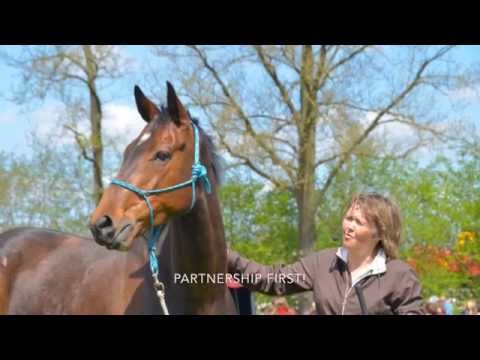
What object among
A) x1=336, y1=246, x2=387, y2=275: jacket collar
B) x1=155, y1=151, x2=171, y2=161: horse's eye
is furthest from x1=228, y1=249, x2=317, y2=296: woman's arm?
x1=155, y1=151, x2=171, y2=161: horse's eye

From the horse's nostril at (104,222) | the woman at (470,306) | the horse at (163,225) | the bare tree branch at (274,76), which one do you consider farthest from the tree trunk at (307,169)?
the horse's nostril at (104,222)

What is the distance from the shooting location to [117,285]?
3.58 metres

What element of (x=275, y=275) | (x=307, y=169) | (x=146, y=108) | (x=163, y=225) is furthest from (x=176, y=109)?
(x=307, y=169)

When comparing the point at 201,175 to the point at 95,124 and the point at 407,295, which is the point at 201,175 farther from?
the point at 95,124

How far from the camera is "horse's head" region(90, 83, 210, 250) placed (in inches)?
119

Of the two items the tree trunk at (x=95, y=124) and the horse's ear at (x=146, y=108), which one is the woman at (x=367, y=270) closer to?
the horse's ear at (x=146, y=108)

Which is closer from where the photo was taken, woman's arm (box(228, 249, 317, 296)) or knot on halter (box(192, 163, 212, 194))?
woman's arm (box(228, 249, 317, 296))

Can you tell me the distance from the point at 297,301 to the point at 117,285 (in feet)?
17.2

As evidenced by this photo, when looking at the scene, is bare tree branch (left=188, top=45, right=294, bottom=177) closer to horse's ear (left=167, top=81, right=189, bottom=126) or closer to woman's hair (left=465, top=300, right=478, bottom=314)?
woman's hair (left=465, top=300, right=478, bottom=314)

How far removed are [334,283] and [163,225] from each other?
35.7 inches

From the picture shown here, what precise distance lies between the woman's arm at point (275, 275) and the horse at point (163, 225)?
0.09 meters

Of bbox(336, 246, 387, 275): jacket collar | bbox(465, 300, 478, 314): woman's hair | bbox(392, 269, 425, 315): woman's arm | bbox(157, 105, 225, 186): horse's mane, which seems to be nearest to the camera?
bbox(392, 269, 425, 315): woman's arm

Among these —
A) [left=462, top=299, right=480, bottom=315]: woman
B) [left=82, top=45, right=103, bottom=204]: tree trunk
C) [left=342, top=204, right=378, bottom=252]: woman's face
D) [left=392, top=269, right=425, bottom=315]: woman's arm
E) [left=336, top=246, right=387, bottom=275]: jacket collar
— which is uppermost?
[left=82, top=45, right=103, bottom=204]: tree trunk
